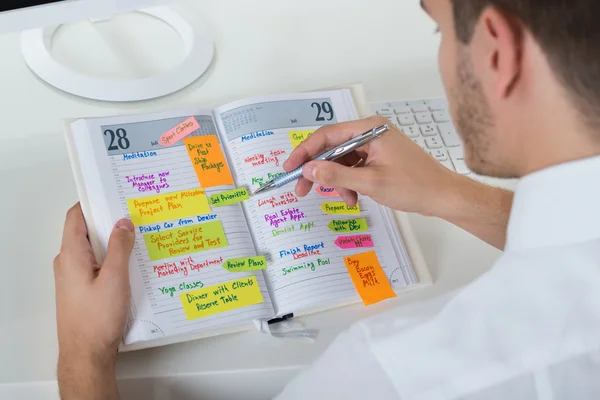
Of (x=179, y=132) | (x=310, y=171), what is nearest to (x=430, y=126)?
(x=310, y=171)

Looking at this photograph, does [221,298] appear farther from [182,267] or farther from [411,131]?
[411,131]

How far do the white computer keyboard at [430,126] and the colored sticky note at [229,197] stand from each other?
0.87 ft

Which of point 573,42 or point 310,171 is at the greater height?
point 573,42

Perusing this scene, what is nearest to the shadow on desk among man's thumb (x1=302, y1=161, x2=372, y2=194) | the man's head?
man's thumb (x1=302, y1=161, x2=372, y2=194)

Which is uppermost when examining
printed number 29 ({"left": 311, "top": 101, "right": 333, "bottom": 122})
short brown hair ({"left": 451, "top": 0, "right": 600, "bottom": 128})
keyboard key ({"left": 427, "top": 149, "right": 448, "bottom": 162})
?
short brown hair ({"left": 451, "top": 0, "right": 600, "bottom": 128})

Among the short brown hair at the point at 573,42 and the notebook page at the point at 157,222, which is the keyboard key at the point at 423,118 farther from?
the short brown hair at the point at 573,42

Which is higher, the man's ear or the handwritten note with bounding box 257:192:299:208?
the man's ear

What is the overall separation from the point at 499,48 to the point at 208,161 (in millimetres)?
417

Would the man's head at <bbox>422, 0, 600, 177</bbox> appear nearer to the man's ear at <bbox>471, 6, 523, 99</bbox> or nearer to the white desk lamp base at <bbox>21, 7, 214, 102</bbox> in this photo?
the man's ear at <bbox>471, 6, 523, 99</bbox>

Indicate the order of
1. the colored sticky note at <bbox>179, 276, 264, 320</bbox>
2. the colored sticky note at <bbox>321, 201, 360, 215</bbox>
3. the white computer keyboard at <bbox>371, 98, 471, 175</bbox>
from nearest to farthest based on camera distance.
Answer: the colored sticky note at <bbox>179, 276, 264, 320</bbox> → the colored sticky note at <bbox>321, 201, 360, 215</bbox> → the white computer keyboard at <bbox>371, 98, 471, 175</bbox>

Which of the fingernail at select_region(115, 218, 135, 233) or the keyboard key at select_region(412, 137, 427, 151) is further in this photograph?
the keyboard key at select_region(412, 137, 427, 151)

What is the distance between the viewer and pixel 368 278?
0.85m

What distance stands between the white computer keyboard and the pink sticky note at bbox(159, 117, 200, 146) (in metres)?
0.28

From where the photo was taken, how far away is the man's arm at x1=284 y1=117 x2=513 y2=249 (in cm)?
85
